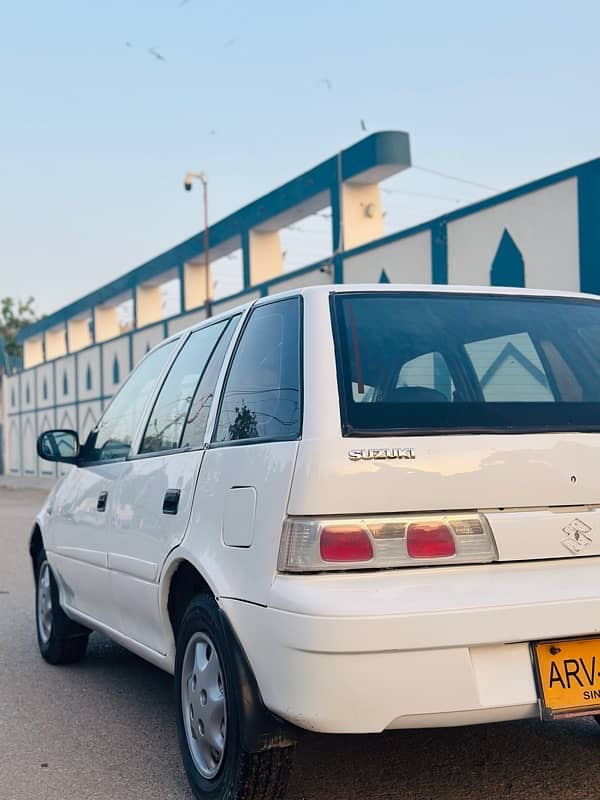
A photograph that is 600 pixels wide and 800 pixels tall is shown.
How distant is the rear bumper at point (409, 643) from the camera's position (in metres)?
2.86

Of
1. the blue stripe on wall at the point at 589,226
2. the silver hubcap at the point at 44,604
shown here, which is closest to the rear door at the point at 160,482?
the silver hubcap at the point at 44,604

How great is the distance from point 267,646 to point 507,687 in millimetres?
691

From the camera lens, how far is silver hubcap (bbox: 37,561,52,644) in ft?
19.5

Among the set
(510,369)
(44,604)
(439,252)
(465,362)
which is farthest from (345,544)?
(439,252)

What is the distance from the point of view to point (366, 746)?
4129 mm

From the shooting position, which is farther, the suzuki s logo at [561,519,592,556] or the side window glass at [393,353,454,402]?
the side window glass at [393,353,454,402]

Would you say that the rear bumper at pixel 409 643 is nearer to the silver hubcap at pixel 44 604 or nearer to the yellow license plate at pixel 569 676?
the yellow license plate at pixel 569 676

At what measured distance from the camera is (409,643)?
2.86 m

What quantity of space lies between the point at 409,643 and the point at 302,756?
54.1 inches

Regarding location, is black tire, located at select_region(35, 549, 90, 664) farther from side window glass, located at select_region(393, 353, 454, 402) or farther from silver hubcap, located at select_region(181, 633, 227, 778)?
side window glass, located at select_region(393, 353, 454, 402)

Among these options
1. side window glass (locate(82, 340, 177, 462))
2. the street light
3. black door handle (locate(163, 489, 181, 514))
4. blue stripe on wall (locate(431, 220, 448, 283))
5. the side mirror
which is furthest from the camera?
the street light

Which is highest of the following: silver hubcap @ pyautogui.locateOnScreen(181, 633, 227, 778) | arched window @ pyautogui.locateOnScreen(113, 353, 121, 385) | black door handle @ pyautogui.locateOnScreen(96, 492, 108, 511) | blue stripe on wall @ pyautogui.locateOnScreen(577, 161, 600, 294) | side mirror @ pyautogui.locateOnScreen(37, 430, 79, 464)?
blue stripe on wall @ pyautogui.locateOnScreen(577, 161, 600, 294)

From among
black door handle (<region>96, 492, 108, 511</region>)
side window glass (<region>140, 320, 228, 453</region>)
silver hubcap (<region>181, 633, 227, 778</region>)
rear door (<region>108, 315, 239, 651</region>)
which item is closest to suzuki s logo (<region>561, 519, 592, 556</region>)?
silver hubcap (<region>181, 633, 227, 778</region>)

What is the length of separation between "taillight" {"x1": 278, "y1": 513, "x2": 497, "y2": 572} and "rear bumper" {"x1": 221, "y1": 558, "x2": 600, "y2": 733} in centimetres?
3
